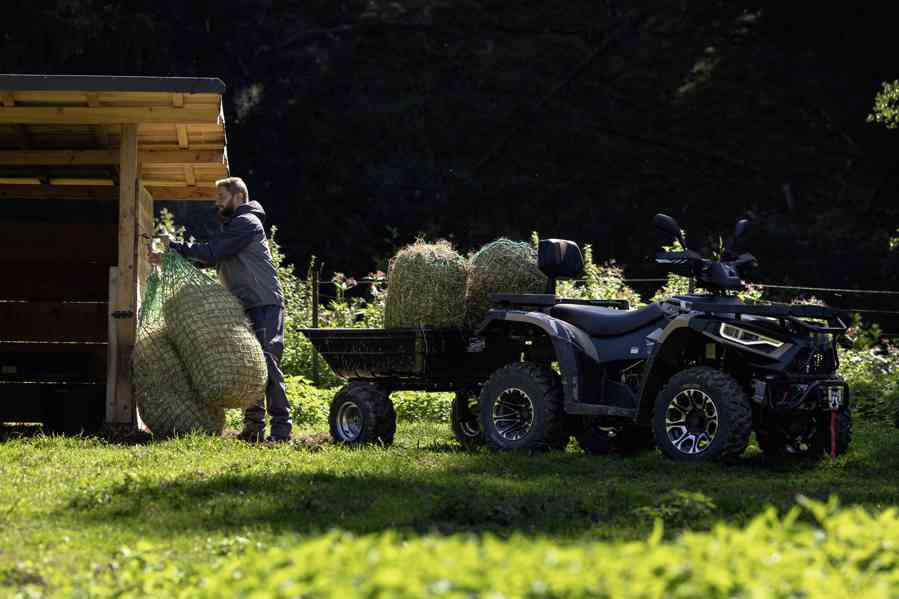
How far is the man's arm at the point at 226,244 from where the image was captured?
11.1 meters

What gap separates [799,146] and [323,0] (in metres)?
10.9

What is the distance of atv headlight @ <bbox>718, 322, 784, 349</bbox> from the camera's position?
9.40m

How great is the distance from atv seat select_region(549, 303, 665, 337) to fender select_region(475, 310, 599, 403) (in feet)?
0.28

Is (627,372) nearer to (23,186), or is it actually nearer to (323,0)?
(23,186)

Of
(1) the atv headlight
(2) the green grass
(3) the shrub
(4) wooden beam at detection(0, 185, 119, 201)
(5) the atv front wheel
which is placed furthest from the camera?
(4) wooden beam at detection(0, 185, 119, 201)

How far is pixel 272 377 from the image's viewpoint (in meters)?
11.3

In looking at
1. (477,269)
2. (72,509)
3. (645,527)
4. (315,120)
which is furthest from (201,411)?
(315,120)

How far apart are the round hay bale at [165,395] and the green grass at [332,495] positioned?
0.65 metres

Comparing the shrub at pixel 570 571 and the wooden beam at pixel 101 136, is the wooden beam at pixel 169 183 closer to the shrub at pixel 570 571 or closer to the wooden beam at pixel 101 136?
the wooden beam at pixel 101 136

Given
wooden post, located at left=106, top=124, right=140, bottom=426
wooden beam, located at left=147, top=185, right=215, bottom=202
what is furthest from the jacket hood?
wooden beam, located at left=147, top=185, right=215, bottom=202

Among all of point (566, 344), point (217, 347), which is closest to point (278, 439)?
point (217, 347)

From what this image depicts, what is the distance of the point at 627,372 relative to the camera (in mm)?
10258

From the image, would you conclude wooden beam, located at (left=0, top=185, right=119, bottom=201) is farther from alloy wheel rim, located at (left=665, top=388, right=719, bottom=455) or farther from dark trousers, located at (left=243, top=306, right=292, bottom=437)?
alloy wheel rim, located at (left=665, top=388, right=719, bottom=455)

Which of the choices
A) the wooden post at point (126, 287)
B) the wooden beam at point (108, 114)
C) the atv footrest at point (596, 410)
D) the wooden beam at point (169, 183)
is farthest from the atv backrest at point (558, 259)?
the wooden beam at point (169, 183)
